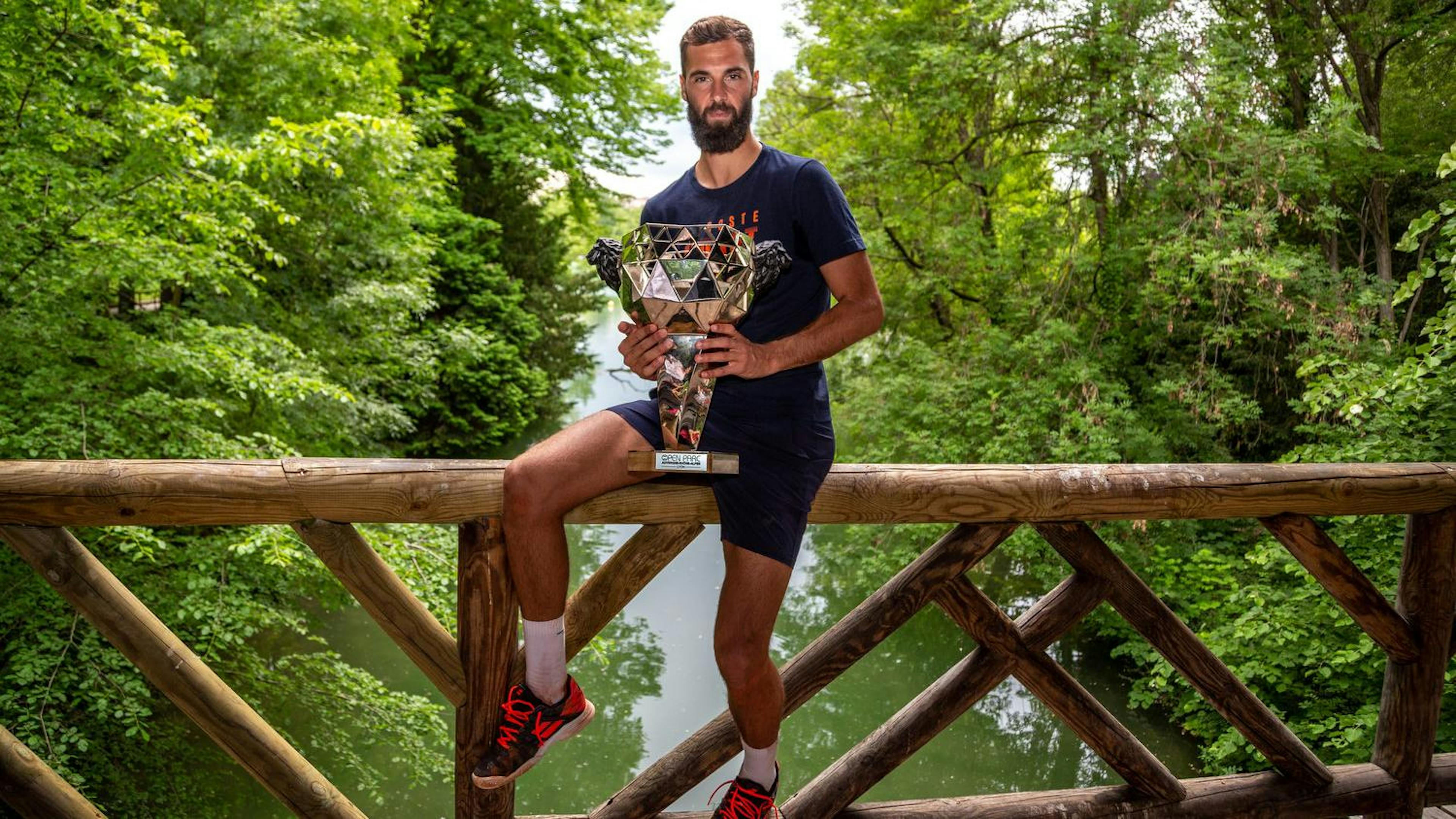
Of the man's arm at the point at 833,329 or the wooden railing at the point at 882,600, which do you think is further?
the wooden railing at the point at 882,600

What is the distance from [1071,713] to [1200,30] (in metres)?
6.40

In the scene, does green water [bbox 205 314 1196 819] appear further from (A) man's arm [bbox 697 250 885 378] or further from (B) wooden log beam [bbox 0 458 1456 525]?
(A) man's arm [bbox 697 250 885 378]

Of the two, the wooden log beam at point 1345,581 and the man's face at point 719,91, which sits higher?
the man's face at point 719,91

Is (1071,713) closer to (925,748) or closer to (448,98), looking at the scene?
(925,748)

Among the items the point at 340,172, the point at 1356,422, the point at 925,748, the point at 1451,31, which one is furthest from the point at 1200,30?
the point at 340,172

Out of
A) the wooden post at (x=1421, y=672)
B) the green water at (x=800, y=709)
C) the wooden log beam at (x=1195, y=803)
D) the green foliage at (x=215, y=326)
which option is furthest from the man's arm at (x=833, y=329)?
the green water at (x=800, y=709)

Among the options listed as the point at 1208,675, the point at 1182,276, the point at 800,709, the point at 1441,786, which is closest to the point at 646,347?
the point at 1208,675

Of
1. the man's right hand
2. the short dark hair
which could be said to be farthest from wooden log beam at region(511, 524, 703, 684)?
the short dark hair

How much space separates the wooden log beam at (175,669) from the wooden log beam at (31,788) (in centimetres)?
29

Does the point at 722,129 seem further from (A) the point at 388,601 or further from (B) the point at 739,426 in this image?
(A) the point at 388,601

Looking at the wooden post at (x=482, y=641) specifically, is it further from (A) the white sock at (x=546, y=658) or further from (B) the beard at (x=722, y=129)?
(B) the beard at (x=722, y=129)

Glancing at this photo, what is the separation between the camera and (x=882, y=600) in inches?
81.2

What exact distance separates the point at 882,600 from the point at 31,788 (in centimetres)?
165

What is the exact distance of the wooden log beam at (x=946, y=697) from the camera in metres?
2.08
